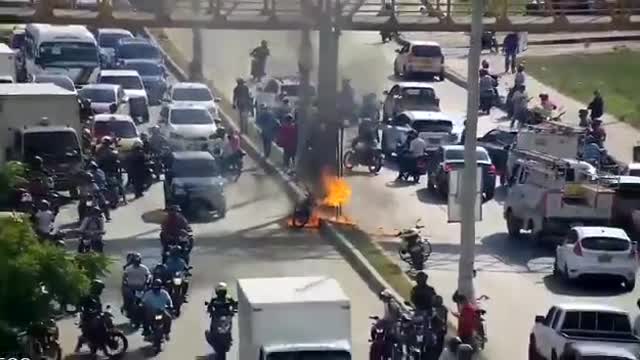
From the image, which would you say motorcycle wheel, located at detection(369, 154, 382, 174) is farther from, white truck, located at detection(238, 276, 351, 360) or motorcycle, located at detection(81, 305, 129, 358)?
white truck, located at detection(238, 276, 351, 360)

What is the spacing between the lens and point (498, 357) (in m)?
26.9

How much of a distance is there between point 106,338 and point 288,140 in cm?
1714

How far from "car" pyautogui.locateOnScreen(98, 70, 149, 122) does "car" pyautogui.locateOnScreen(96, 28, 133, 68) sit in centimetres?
332

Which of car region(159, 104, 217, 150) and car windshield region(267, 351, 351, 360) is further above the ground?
car windshield region(267, 351, 351, 360)

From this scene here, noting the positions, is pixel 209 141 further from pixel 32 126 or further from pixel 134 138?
pixel 32 126

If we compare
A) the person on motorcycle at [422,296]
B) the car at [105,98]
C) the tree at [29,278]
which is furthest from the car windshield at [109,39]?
the tree at [29,278]

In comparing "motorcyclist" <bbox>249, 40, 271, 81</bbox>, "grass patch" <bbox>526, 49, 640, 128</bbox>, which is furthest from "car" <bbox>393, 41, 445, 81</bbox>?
"motorcyclist" <bbox>249, 40, 271, 81</bbox>

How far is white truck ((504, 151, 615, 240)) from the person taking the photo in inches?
1385

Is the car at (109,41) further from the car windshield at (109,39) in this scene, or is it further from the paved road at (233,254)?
the paved road at (233,254)

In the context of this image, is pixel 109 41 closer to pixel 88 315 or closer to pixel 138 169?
pixel 138 169

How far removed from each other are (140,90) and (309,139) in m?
13.5

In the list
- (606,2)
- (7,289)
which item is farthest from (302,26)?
(7,289)

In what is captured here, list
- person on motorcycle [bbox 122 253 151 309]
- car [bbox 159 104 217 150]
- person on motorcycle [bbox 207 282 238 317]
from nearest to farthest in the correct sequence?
person on motorcycle [bbox 207 282 238 317] < person on motorcycle [bbox 122 253 151 309] < car [bbox 159 104 217 150]

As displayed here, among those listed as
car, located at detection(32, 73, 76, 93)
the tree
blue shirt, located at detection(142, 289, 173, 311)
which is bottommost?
car, located at detection(32, 73, 76, 93)
